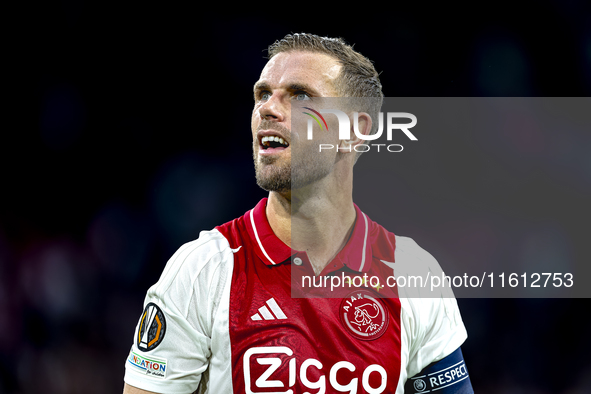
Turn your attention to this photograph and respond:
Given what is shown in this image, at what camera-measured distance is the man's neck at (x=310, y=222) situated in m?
2.00

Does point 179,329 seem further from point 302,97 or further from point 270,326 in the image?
point 302,97

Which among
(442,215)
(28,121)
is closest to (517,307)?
(442,215)

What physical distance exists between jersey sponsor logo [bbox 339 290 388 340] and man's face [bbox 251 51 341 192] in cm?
51

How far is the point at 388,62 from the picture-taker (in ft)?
8.96

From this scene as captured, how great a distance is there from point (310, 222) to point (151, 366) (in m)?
0.82

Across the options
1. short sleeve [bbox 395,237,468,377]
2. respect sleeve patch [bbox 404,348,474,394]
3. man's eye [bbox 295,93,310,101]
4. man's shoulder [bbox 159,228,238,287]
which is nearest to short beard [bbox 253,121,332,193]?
man's eye [bbox 295,93,310,101]

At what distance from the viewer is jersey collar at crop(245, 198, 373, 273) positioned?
77.8 inches

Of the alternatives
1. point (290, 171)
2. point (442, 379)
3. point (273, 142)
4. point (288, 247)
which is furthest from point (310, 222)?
point (442, 379)

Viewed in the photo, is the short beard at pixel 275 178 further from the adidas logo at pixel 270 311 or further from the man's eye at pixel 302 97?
the adidas logo at pixel 270 311

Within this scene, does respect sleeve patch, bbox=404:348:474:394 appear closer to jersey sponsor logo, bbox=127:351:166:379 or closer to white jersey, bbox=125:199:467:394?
white jersey, bbox=125:199:467:394

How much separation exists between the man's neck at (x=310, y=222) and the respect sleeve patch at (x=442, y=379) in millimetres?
597

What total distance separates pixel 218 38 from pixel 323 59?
110cm

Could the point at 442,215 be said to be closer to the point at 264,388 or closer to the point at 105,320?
the point at 264,388

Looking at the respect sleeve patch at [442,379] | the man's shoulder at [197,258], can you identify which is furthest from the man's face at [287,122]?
the respect sleeve patch at [442,379]
